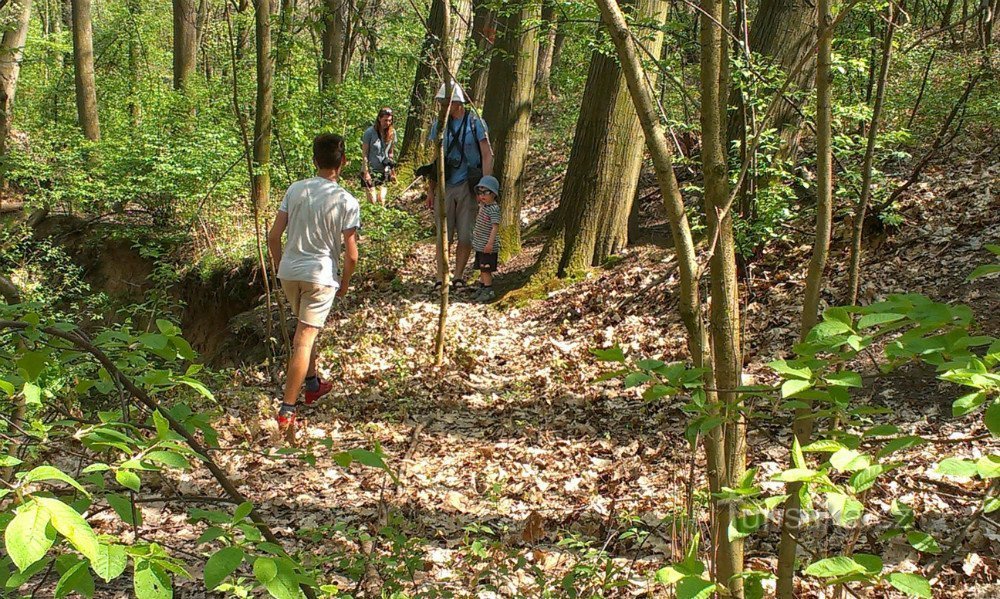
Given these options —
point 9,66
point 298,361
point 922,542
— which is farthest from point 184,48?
point 922,542

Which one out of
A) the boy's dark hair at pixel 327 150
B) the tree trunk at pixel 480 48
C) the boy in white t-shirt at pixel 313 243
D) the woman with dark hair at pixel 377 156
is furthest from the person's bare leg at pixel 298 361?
the woman with dark hair at pixel 377 156

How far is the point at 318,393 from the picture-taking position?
6043 mm

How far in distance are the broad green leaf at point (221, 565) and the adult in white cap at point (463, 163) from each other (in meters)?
5.90

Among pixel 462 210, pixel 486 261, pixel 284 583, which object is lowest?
pixel 486 261

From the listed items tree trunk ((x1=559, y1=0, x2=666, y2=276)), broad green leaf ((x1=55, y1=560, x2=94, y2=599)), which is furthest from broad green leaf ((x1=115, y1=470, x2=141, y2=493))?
tree trunk ((x1=559, y1=0, x2=666, y2=276))

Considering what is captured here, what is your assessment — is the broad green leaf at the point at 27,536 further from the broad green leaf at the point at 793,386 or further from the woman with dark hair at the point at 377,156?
the woman with dark hair at the point at 377,156

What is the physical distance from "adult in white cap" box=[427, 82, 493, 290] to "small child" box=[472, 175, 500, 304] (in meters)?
0.13

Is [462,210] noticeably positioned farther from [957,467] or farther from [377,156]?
[957,467]

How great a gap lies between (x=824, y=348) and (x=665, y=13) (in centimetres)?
708

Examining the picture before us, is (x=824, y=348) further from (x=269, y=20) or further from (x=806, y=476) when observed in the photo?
(x=269, y=20)

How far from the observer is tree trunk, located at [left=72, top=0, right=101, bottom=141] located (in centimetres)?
1459

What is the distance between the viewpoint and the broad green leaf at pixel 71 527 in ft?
3.89

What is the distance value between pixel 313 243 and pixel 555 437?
2.35m

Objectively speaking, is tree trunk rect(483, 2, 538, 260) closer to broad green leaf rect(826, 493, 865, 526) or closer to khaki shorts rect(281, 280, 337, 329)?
khaki shorts rect(281, 280, 337, 329)
